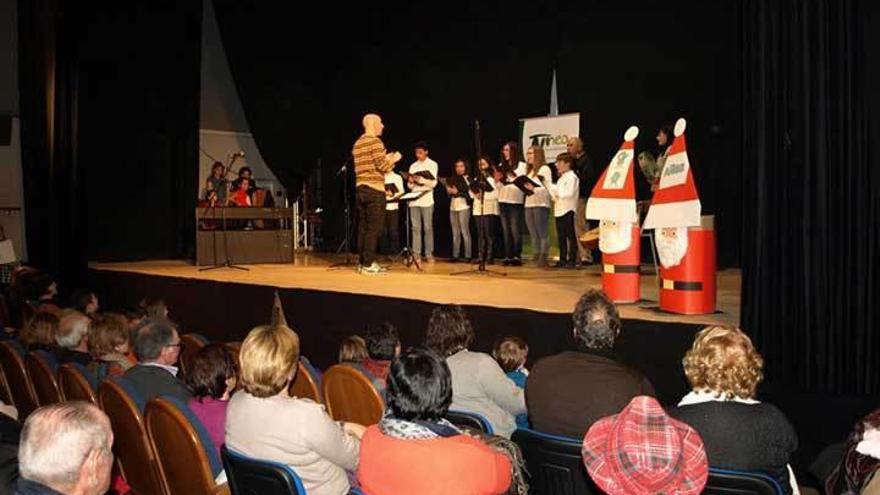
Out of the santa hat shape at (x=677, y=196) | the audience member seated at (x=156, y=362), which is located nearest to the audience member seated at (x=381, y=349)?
the audience member seated at (x=156, y=362)

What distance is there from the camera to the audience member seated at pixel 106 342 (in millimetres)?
4109

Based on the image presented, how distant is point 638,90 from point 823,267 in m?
5.72

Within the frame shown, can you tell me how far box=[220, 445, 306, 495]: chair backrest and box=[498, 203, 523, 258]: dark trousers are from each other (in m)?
7.22

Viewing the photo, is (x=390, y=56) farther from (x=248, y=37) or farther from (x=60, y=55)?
(x=60, y=55)

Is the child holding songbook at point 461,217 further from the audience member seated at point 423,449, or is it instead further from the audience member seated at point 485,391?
the audience member seated at point 423,449

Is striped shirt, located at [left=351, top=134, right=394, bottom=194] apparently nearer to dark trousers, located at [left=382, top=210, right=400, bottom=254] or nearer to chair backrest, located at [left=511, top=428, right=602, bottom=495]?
dark trousers, located at [left=382, top=210, right=400, bottom=254]

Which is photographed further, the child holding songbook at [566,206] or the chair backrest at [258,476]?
the child holding songbook at [566,206]

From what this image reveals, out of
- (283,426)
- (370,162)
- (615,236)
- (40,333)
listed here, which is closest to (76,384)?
(40,333)

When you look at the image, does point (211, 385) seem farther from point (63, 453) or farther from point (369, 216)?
point (369, 216)

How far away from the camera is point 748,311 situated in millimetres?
4082

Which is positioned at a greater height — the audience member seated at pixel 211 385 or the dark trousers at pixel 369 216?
the dark trousers at pixel 369 216

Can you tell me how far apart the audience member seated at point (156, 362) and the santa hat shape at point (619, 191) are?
3059mm

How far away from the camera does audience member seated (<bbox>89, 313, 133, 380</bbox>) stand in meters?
4.11

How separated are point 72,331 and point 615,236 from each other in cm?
337
